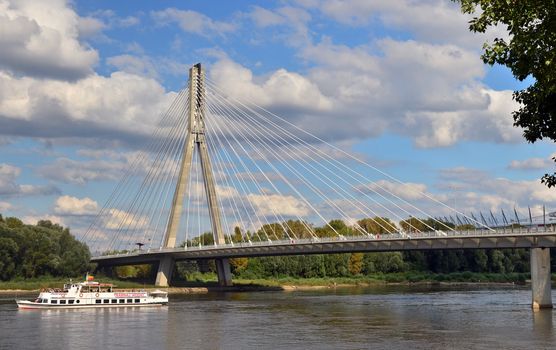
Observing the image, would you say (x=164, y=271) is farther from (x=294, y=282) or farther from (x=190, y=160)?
(x=294, y=282)

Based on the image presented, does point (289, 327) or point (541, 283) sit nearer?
point (289, 327)

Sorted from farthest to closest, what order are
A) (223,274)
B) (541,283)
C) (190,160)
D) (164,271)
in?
(223,274) < (164,271) < (190,160) < (541,283)

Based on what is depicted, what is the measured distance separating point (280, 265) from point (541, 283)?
238ft

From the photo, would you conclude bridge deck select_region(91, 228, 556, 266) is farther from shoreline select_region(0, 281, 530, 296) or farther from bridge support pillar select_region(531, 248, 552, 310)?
shoreline select_region(0, 281, 530, 296)

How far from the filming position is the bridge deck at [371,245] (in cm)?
7212

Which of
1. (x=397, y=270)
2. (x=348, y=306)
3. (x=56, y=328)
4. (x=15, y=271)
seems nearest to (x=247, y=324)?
(x=56, y=328)

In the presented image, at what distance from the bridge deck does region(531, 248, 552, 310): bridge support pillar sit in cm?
173

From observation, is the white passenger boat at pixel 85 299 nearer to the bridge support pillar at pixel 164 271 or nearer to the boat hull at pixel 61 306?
the boat hull at pixel 61 306

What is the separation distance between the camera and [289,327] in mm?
52406

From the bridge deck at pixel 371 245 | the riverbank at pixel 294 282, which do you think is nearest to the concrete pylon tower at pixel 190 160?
the bridge deck at pixel 371 245

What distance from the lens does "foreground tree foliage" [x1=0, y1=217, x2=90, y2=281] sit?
104m

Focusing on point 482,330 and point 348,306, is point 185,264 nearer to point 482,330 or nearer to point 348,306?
point 348,306

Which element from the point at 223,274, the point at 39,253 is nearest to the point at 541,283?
the point at 223,274

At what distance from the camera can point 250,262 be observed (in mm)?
135750
